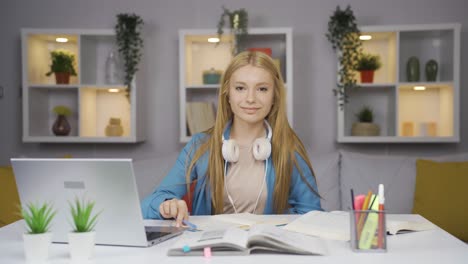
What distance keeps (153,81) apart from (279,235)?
2.75 meters

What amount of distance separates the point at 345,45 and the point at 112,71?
1.52 meters

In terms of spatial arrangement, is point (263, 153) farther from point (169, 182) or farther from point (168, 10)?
point (168, 10)

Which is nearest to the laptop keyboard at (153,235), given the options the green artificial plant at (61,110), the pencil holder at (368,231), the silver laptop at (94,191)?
the silver laptop at (94,191)

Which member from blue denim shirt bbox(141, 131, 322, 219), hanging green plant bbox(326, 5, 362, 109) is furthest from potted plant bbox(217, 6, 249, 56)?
blue denim shirt bbox(141, 131, 322, 219)

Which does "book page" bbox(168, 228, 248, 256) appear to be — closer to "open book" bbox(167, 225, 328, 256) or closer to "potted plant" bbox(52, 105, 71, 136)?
"open book" bbox(167, 225, 328, 256)

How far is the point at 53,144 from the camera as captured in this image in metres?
3.99

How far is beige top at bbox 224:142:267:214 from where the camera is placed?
7.06ft

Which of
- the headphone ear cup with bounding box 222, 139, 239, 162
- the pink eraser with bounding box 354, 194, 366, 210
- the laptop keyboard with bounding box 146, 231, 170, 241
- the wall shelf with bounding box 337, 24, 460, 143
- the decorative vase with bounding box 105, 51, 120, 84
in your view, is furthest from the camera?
the decorative vase with bounding box 105, 51, 120, 84

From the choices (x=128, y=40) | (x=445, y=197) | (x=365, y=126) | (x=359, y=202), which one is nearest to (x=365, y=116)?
(x=365, y=126)

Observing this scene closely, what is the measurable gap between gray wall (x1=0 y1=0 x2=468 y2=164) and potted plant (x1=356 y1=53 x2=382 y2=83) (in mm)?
253

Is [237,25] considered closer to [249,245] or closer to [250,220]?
[250,220]

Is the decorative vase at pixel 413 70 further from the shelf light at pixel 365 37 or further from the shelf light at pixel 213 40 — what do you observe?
the shelf light at pixel 213 40

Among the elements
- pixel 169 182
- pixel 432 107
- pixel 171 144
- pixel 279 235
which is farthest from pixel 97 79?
pixel 279 235

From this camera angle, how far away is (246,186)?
2.15 meters
